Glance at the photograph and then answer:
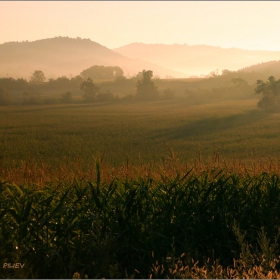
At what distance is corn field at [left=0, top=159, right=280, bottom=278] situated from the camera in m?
5.85

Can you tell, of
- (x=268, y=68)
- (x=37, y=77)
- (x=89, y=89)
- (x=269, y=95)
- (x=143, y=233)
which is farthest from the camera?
(x=268, y=68)

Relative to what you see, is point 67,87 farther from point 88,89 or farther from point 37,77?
point 88,89

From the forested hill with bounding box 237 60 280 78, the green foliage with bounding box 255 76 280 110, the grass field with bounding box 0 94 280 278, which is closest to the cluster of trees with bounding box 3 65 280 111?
the green foliage with bounding box 255 76 280 110

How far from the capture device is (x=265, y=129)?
57.4 metres

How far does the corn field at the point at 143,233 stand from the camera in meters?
5.85

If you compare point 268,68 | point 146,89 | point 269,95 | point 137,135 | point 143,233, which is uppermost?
point 268,68

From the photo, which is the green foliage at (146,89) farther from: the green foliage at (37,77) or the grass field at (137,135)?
the green foliage at (37,77)

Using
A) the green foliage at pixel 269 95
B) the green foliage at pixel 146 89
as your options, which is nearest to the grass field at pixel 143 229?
the green foliage at pixel 269 95

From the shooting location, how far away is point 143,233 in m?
6.68

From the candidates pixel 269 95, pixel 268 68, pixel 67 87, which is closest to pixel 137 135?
pixel 269 95

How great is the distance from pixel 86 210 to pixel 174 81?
139120 millimetres

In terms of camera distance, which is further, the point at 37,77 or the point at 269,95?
the point at 37,77

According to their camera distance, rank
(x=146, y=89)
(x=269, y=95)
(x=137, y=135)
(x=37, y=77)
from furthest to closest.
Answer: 1. (x=37, y=77)
2. (x=146, y=89)
3. (x=269, y=95)
4. (x=137, y=135)

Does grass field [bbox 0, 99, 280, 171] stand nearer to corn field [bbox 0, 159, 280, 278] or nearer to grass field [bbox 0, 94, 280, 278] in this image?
grass field [bbox 0, 94, 280, 278]
